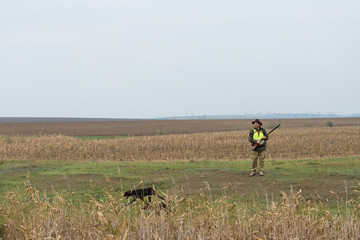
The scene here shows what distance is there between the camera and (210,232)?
265 inches

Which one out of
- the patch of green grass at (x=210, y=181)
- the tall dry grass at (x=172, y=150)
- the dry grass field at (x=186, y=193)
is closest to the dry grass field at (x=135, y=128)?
the tall dry grass at (x=172, y=150)

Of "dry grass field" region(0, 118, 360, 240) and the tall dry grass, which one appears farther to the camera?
the tall dry grass

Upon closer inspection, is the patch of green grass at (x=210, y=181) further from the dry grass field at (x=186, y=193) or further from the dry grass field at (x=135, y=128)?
the dry grass field at (x=135, y=128)

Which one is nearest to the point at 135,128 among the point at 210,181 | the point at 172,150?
the point at 172,150

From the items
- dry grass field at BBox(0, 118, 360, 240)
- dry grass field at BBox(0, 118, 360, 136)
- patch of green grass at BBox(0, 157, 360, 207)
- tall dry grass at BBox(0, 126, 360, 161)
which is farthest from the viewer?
dry grass field at BBox(0, 118, 360, 136)

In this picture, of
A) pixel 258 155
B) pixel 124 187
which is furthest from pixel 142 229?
pixel 258 155

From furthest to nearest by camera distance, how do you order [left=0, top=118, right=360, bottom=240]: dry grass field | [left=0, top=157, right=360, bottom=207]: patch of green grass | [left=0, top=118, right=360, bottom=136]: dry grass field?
[left=0, top=118, right=360, bottom=136]: dry grass field
[left=0, top=157, right=360, bottom=207]: patch of green grass
[left=0, top=118, right=360, bottom=240]: dry grass field

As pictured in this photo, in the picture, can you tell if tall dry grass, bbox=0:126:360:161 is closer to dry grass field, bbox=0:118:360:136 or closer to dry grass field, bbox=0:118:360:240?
dry grass field, bbox=0:118:360:240

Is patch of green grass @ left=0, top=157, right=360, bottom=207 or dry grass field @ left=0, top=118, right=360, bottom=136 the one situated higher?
dry grass field @ left=0, top=118, right=360, bottom=136

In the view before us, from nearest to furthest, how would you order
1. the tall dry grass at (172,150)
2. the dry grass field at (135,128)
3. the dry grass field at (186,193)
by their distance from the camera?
the dry grass field at (186,193)
the tall dry grass at (172,150)
the dry grass field at (135,128)

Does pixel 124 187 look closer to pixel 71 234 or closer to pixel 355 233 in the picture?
pixel 71 234

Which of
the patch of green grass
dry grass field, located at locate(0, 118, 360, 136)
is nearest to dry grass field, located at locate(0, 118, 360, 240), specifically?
the patch of green grass

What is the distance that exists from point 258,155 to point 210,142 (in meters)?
15.6

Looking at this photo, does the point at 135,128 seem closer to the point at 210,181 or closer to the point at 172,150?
the point at 172,150
